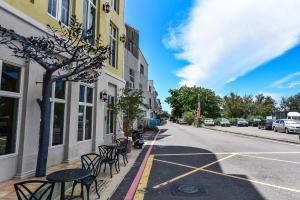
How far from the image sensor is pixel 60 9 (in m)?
10.4

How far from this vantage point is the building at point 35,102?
24.1 feet

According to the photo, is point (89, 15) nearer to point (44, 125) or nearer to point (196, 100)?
point (44, 125)

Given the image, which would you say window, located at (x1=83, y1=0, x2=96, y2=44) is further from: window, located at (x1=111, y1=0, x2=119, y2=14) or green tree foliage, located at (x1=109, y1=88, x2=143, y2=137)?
window, located at (x1=111, y1=0, x2=119, y2=14)

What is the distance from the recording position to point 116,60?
59.5 feet

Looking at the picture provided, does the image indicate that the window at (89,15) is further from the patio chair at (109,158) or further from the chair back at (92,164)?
the chair back at (92,164)

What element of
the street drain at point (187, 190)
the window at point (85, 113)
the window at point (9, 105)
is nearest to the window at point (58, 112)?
the window at point (85, 113)

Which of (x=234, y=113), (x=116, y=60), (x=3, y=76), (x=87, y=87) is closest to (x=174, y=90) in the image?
(x=234, y=113)

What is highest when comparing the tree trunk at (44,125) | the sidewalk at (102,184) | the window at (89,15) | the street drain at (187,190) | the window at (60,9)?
the window at (89,15)

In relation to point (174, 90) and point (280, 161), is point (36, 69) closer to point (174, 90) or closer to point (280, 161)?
point (280, 161)

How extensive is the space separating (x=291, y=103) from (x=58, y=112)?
321 feet

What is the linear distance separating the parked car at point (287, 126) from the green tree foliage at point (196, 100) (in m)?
42.8

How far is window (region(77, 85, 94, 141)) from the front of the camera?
12069mm

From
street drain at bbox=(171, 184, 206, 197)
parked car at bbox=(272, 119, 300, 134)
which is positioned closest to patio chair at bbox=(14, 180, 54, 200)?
street drain at bbox=(171, 184, 206, 197)

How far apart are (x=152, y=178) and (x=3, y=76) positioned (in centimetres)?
521
